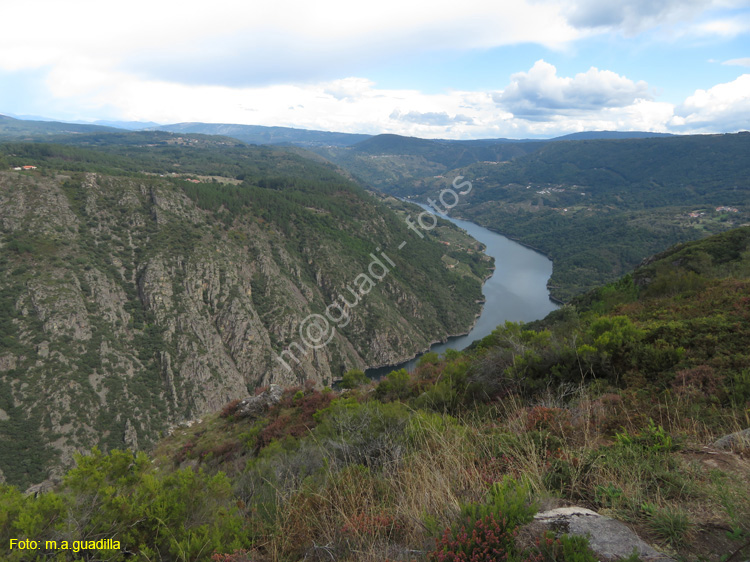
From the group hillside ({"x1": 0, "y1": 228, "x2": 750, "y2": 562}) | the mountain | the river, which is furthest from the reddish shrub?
the mountain

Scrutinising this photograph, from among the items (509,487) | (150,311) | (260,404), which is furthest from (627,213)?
(509,487)

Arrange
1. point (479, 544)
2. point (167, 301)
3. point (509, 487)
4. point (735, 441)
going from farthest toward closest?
point (167, 301), point (735, 441), point (509, 487), point (479, 544)

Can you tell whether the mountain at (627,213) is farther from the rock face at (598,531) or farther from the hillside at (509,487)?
the rock face at (598,531)

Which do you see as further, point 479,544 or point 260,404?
point 260,404

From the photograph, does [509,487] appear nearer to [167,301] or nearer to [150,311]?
[150,311]

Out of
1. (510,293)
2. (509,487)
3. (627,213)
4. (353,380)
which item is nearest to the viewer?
(509,487)

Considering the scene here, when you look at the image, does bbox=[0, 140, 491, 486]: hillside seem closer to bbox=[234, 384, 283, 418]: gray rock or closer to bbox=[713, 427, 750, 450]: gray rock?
bbox=[234, 384, 283, 418]: gray rock

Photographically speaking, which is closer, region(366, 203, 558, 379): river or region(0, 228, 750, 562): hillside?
region(0, 228, 750, 562): hillside

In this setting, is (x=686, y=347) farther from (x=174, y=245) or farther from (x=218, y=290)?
(x=174, y=245)
